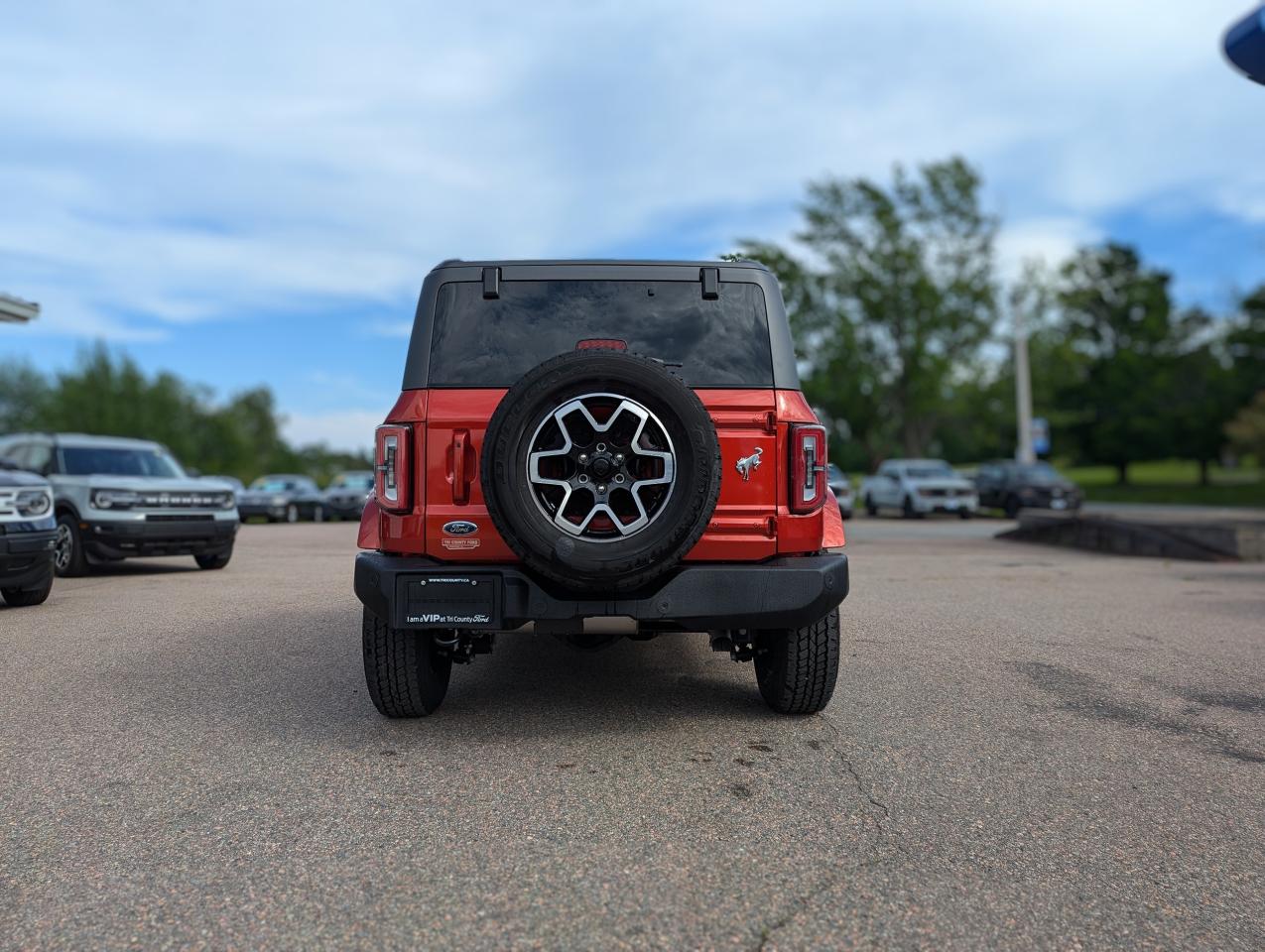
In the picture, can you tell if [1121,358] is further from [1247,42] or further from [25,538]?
[25,538]

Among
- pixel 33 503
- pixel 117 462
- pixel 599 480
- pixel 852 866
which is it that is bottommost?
pixel 852 866

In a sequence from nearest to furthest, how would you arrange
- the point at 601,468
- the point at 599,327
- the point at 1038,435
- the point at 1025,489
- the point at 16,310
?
the point at 601,468 → the point at 599,327 → the point at 16,310 → the point at 1025,489 → the point at 1038,435

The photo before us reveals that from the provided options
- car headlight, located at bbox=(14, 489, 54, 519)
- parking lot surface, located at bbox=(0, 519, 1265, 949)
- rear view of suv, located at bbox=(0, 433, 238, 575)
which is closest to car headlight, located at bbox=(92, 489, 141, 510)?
rear view of suv, located at bbox=(0, 433, 238, 575)

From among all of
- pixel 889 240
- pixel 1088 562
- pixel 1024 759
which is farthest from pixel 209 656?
pixel 889 240

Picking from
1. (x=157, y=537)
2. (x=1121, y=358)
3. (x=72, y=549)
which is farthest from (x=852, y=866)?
(x=1121, y=358)

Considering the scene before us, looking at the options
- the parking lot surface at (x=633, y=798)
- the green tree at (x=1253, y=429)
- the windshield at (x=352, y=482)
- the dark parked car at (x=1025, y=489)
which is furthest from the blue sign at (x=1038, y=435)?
the parking lot surface at (x=633, y=798)

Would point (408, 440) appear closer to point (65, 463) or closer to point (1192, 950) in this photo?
point (1192, 950)

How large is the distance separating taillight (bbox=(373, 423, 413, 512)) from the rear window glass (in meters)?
0.29

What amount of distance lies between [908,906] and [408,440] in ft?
8.84

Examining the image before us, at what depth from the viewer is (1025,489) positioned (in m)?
28.1

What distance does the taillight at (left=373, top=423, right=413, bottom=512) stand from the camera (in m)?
4.39

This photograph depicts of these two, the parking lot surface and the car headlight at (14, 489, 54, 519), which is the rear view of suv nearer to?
the car headlight at (14, 489, 54, 519)

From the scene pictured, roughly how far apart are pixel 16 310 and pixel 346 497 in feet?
56.0

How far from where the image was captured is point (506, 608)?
4.21 m
